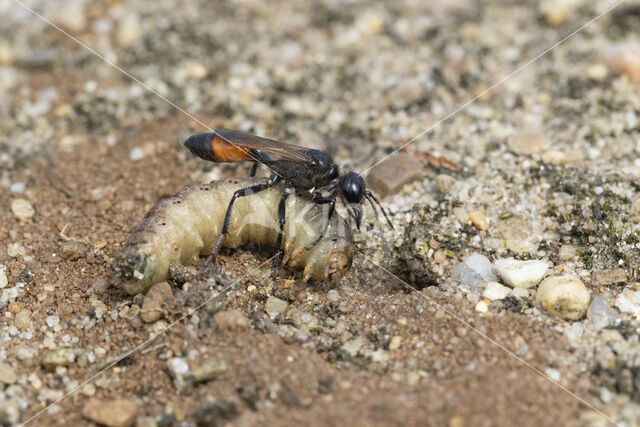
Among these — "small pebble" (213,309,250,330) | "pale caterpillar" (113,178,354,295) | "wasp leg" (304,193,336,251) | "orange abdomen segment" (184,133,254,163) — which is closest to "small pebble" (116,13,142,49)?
"orange abdomen segment" (184,133,254,163)

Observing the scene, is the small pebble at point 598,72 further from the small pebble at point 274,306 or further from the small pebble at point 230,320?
the small pebble at point 230,320

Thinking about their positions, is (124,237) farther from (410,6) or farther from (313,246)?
(410,6)

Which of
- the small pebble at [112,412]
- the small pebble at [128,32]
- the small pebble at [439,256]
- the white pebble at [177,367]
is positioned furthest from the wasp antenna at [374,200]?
the small pebble at [128,32]

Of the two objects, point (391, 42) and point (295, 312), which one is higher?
point (391, 42)

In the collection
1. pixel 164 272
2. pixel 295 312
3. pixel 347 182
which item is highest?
pixel 347 182

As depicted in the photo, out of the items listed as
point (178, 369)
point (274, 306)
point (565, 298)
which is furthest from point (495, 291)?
point (178, 369)

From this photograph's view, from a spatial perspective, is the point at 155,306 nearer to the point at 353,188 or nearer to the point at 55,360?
the point at 55,360

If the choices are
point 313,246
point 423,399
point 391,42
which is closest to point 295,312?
point 313,246

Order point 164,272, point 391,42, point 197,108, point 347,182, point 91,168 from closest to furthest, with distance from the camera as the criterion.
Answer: point 164,272 → point 347,182 → point 91,168 → point 197,108 → point 391,42
